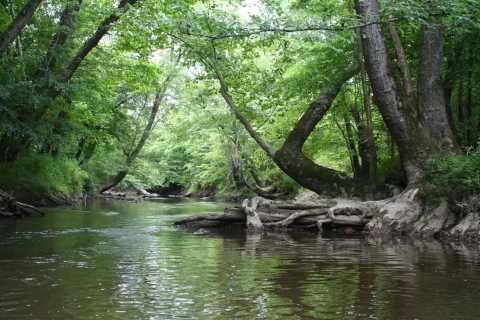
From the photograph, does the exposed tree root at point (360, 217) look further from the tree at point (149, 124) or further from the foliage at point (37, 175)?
the tree at point (149, 124)

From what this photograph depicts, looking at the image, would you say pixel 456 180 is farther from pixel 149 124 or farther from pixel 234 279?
pixel 149 124

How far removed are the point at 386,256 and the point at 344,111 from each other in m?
8.27

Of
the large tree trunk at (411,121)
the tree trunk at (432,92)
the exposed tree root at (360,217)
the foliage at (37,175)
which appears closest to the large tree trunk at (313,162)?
the exposed tree root at (360,217)

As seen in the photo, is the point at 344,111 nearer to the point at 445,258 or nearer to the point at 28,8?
the point at 445,258

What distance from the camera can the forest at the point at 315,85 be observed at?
26.8ft

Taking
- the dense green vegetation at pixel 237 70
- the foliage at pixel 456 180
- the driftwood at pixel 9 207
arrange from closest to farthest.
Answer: the dense green vegetation at pixel 237 70 < the foliage at pixel 456 180 < the driftwood at pixel 9 207

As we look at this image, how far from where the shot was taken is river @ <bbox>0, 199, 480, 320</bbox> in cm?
Result: 332

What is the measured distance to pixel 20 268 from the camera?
4.87 meters

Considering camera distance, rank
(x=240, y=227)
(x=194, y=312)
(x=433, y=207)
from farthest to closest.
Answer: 1. (x=240, y=227)
2. (x=433, y=207)
3. (x=194, y=312)

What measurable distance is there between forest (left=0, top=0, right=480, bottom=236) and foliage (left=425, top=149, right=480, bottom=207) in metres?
0.03

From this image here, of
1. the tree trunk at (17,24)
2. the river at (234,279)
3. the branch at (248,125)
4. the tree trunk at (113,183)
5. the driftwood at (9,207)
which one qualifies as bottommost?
the river at (234,279)

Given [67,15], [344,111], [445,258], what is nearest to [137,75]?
[67,15]

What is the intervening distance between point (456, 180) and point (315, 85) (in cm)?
586

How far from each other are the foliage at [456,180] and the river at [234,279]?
133 centimetres
